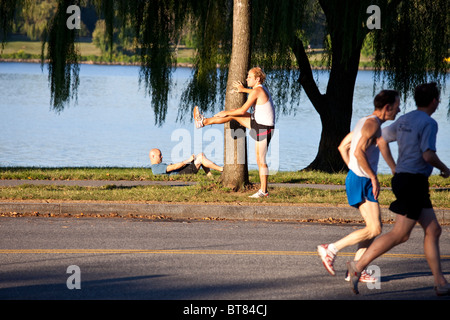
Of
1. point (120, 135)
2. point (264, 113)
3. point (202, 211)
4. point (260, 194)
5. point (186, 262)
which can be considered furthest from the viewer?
point (120, 135)

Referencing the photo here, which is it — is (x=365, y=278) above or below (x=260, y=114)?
below

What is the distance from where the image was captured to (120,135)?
35.9m

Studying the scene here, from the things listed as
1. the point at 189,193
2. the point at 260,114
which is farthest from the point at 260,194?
the point at 260,114

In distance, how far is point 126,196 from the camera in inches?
445

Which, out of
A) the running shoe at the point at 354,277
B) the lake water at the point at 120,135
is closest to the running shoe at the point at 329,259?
the running shoe at the point at 354,277

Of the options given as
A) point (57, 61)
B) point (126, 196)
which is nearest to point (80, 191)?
point (126, 196)

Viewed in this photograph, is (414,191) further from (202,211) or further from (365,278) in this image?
(202,211)

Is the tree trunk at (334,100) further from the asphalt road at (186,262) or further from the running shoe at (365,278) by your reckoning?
the running shoe at (365,278)

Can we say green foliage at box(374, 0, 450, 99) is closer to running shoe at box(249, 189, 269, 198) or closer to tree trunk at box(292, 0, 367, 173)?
tree trunk at box(292, 0, 367, 173)

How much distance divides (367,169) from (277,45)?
29.0 feet

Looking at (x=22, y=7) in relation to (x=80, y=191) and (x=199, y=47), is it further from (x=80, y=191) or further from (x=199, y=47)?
(x=80, y=191)

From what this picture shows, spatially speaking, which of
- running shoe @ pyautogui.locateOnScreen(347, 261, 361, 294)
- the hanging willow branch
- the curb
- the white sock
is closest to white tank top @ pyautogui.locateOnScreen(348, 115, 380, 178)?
the white sock

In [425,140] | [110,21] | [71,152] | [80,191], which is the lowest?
[71,152]
